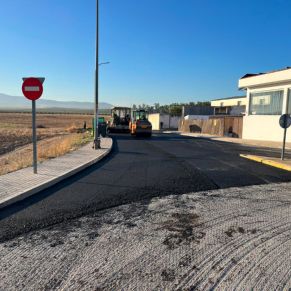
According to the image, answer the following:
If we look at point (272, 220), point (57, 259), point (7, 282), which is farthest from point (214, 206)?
point (7, 282)

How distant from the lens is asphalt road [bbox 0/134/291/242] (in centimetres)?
593

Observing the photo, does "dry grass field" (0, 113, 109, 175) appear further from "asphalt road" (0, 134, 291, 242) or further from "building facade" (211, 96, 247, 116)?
"building facade" (211, 96, 247, 116)

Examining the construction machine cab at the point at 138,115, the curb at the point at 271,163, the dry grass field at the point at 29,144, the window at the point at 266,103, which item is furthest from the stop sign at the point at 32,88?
the construction machine cab at the point at 138,115

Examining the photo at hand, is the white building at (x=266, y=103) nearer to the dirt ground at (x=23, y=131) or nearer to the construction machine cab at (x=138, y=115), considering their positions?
the construction machine cab at (x=138, y=115)

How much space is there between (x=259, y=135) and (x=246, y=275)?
25858 millimetres

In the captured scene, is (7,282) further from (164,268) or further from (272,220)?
(272,220)

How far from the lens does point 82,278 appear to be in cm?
368

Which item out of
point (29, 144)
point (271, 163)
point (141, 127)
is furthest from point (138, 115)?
point (271, 163)

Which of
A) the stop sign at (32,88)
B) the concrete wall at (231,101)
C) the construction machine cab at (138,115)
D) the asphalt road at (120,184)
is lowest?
the asphalt road at (120,184)

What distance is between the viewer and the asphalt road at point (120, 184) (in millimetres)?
5934

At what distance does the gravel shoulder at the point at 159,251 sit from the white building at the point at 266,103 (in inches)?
799

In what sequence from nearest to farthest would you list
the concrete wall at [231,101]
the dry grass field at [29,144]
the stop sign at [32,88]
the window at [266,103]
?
1. the stop sign at [32,88]
2. the dry grass field at [29,144]
3. the window at [266,103]
4. the concrete wall at [231,101]

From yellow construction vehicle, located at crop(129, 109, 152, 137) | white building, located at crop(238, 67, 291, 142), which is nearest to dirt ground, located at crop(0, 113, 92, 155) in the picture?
yellow construction vehicle, located at crop(129, 109, 152, 137)

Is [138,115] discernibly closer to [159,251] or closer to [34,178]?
[34,178]
